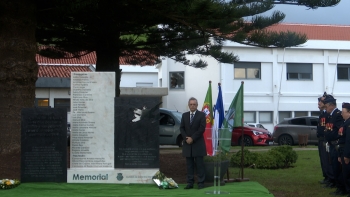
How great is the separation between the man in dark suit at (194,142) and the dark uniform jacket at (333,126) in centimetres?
241

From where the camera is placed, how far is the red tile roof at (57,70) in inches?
1480

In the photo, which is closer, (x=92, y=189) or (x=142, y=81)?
(x=92, y=189)

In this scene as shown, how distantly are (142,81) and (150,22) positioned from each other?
25.9m

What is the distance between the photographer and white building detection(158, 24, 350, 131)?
3584 centimetres

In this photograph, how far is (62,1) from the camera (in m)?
12.4

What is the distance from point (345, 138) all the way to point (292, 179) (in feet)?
11.0

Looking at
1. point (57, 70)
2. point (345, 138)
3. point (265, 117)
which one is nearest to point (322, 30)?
point (265, 117)

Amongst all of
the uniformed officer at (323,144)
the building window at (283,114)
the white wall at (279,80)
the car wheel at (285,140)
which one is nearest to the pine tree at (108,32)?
the uniformed officer at (323,144)

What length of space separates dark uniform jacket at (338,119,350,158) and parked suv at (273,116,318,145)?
17.2m

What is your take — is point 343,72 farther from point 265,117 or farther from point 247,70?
point 247,70

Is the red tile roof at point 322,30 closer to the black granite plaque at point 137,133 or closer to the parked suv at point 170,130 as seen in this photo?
the parked suv at point 170,130

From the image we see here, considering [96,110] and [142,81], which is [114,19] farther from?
[142,81]

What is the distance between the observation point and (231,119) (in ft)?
37.6

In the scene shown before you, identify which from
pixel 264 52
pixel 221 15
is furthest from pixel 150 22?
pixel 264 52
